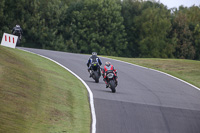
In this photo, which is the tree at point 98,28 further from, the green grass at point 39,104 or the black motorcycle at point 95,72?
the green grass at point 39,104

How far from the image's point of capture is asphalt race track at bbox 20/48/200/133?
12570 millimetres

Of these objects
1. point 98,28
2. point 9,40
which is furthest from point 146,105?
point 98,28

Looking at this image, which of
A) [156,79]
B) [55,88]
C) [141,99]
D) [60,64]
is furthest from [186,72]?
[55,88]

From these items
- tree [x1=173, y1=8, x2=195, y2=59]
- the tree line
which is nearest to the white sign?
the tree line

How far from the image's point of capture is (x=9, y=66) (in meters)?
17.9

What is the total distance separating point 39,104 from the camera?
43.5 feet

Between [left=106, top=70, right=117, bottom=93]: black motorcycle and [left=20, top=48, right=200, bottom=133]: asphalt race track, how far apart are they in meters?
0.29

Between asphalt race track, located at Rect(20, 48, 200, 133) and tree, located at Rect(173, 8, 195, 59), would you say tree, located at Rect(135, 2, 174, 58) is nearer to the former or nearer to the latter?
tree, located at Rect(173, 8, 195, 59)

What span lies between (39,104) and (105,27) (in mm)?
58416

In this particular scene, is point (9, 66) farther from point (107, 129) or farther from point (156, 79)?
point (156, 79)

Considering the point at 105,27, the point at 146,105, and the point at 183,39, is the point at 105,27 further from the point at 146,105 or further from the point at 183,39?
the point at 146,105

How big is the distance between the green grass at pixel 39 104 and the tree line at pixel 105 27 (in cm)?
4281

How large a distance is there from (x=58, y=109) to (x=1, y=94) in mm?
2103

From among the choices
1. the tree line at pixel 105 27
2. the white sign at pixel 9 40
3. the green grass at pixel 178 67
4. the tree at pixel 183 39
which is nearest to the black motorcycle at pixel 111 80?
the green grass at pixel 178 67
